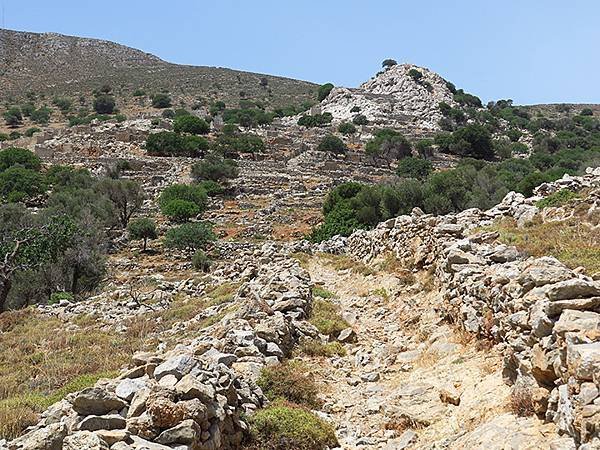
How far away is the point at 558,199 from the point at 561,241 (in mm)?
4793

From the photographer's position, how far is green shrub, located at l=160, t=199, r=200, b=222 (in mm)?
38844

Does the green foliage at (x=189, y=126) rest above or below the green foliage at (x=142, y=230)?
above

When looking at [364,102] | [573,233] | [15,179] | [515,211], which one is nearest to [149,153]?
[15,179]

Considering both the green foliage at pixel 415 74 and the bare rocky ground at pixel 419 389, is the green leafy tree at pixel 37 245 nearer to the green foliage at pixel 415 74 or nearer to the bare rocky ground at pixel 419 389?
the bare rocky ground at pixel 419 389

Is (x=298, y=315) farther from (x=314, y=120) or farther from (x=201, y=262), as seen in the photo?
(x=314, y=120)

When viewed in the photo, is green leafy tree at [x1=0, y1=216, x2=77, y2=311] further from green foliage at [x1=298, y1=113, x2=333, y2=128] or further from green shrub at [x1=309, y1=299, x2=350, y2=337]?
green foliage at [x1=298, y1=113, x2=333, y2=128]

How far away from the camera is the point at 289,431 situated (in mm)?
6289

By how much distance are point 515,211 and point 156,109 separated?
82.6 m

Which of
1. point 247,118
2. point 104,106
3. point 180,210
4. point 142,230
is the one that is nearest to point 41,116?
point 104,106

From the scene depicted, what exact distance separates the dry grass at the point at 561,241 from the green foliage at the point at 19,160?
47543mm

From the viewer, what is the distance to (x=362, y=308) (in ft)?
44.8

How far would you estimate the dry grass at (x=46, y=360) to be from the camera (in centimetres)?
789

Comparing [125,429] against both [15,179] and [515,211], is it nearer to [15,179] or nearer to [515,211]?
[515,211]

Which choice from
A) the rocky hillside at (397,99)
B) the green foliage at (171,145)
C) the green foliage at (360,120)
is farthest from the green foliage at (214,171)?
the rocky hillside at (397,99)
